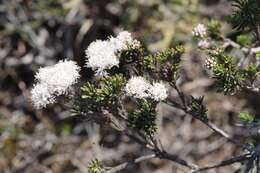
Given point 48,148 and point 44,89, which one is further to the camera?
point 48,148

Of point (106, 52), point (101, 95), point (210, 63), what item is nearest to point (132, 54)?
point (106, 52)

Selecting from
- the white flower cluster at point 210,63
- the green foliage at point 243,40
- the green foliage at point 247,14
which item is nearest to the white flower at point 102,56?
the white flower cluster at point 210,63

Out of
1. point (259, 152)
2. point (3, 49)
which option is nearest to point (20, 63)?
point (3, 49)

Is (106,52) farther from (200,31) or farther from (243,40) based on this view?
(243,40)

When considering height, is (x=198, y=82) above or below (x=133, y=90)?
above

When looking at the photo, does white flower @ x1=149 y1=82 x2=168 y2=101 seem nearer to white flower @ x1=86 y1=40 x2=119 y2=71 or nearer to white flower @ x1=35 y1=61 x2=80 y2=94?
white flower @ x1=86 y1=40 x2=119 y2=71

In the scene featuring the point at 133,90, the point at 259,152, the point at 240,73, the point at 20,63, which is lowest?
the point at 259,152

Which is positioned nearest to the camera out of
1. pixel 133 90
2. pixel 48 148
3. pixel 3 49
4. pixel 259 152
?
pixel 133 90

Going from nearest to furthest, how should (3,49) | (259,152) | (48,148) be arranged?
(259,152) → (48,148) → (3,49)

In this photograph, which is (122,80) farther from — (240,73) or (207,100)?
(207,100)
